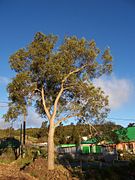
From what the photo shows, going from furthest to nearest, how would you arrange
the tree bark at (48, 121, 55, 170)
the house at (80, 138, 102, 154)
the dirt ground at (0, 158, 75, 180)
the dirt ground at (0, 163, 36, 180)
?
the house at (80, 138, 102, 154), the tree bark at (48, 121, 55, 170), the dirt ground at (0, 158, 75, 180), the dirt ground at (0, 163, 36, 180)

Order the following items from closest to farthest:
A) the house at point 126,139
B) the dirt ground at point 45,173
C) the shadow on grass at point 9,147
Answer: the dirt ground at point 45,173, the shadow on grass at point 9,147, the house at point 126,139

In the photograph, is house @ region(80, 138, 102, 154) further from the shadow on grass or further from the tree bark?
the tree bark

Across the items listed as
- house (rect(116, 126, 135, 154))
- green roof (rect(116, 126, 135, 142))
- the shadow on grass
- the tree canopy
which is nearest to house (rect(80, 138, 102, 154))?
house (rect(116, 126, 135, 154))

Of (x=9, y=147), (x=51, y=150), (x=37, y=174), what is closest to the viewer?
(x=37, y=174)

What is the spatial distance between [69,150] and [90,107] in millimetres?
31604

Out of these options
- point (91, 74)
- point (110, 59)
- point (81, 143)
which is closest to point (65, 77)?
point (91, 74)

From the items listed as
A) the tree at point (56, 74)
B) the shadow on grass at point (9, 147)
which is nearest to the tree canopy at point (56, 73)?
the tree at point (56, 74)

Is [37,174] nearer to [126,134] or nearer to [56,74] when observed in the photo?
[56,74]

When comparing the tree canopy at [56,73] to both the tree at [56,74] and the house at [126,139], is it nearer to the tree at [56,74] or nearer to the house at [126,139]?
the tree at [56,74]

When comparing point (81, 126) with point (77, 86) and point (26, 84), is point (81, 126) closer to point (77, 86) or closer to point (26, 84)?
point (77, 86)

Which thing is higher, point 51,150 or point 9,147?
point 51,150

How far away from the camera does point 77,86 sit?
84.1 ft

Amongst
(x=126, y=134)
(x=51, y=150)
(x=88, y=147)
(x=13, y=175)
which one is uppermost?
(x=126, y=134)

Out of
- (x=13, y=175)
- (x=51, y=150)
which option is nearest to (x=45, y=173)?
(x=13, y=175)
